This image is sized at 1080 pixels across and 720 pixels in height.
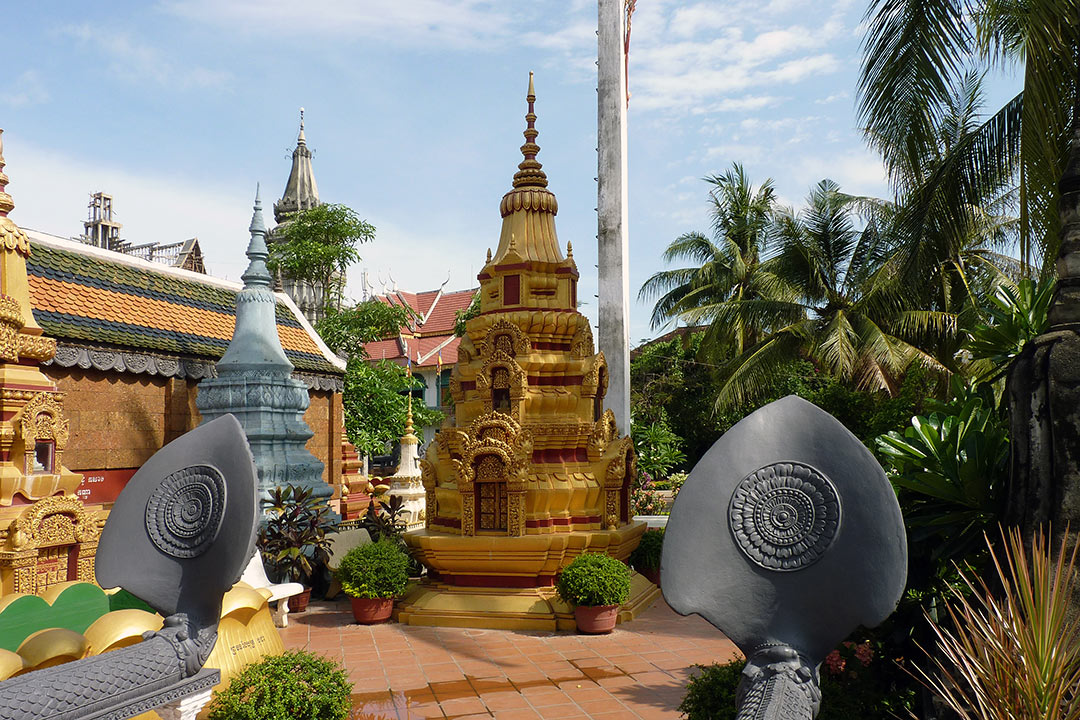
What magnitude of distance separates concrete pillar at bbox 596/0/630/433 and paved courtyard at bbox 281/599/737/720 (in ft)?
16.4

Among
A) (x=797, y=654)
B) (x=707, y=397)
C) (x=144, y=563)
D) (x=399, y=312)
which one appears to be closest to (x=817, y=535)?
(x=797, y=654)

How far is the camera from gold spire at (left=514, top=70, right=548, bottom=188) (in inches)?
452

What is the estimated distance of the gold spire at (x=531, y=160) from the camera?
1148cm

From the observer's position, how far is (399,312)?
28.5m

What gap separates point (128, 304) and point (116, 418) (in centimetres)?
194

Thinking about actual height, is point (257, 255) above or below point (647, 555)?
above

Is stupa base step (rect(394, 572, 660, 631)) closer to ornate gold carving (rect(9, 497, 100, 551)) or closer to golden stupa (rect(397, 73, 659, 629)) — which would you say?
golden stupa (rect(397, 73, 659, 629))

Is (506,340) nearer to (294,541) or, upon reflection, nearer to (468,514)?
(468,514)

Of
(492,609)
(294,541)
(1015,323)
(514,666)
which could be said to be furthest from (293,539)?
(1015,323)

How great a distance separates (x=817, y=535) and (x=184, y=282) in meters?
13.7

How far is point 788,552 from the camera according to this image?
9.29 feet

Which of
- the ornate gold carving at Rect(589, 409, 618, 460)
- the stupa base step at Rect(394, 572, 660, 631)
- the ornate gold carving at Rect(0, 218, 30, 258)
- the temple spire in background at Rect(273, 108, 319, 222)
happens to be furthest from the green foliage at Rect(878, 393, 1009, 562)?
the temple spire in background at Rect(273, 108, 319, 222)

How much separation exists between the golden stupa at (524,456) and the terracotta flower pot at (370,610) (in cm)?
23

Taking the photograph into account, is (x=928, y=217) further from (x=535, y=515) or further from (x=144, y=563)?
(x=144, y=563)
